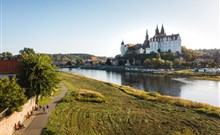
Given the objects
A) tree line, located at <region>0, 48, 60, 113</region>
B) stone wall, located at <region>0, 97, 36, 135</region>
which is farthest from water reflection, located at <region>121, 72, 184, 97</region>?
stone wall, located at <region>0, 97, 36, 135</region>

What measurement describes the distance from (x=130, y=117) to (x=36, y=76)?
41.0ft

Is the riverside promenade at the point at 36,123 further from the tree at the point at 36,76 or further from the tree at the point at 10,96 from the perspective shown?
the tree at the point at 36,76

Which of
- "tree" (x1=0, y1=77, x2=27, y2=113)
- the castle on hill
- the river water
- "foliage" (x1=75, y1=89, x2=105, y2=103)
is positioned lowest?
the river water

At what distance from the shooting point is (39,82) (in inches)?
1195

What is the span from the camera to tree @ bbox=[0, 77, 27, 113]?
21.6 m

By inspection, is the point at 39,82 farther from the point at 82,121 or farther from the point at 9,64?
the point at 9,64

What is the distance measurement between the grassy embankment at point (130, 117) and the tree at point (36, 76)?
3161mm

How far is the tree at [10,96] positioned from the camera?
70.8 feet

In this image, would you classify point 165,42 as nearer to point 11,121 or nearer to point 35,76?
point 35,76

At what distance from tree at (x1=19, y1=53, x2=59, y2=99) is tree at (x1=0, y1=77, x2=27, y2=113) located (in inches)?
231

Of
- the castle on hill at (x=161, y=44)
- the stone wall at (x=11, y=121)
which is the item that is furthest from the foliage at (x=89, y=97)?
the castle on hill at (x=161, y=44)

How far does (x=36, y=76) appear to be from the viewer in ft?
99.7

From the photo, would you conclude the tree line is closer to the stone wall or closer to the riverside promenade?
the stone wall

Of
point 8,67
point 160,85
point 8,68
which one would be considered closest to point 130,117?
point 8,68
